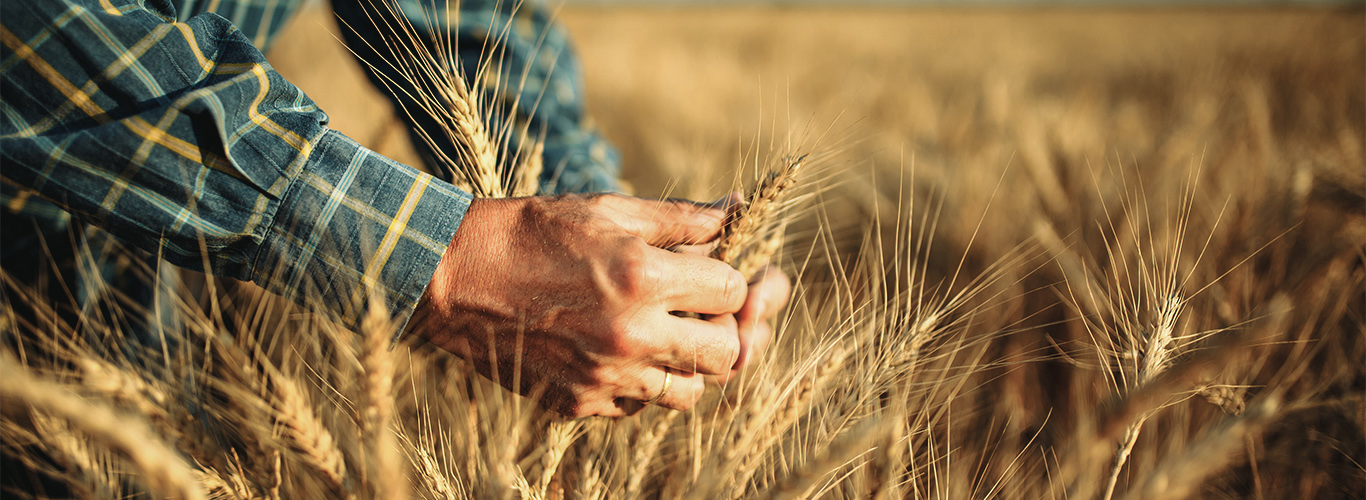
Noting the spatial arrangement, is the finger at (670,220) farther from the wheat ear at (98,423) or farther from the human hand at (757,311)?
the wheat ear at (98,423)

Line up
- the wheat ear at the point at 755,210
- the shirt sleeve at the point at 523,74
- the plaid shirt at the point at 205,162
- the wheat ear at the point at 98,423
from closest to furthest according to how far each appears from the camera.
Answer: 1. the wheat ear at the point at 98,423
2. the plaid shirt at the point at 205,162
3. the wheat ear at the point at 755,210
4. the shirt sleeve at the point at 523,74

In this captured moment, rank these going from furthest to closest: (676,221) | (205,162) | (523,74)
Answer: (523,74) → (676,221) → (205,162)

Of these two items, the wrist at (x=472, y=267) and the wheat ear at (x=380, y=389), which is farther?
the wrist at (x=472, y=267)

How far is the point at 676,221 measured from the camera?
1.83 ft

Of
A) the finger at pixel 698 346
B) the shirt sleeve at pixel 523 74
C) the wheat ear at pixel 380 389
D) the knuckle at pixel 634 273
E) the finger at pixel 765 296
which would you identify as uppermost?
the shirt sleeve at pixel 523 74

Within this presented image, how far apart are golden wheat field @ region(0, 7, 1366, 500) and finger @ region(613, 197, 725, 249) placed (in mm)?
91

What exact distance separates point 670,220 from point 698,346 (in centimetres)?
12

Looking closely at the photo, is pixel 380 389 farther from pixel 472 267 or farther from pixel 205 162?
pixel 205 162

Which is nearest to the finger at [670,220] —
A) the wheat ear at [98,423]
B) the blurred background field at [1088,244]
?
the blurred background field at [1088,244]

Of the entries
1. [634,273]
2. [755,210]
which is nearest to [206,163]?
[634,273]

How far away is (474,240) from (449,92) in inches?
6.7

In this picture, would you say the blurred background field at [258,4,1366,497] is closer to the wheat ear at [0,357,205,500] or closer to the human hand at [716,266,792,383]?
the human hand at [716,266,792,383]

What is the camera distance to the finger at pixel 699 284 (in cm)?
50

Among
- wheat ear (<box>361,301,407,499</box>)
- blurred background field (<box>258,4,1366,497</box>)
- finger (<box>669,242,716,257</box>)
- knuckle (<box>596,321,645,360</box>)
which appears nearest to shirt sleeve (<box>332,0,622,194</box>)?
blurred background field (<box>258,4,1366,497</box>)
